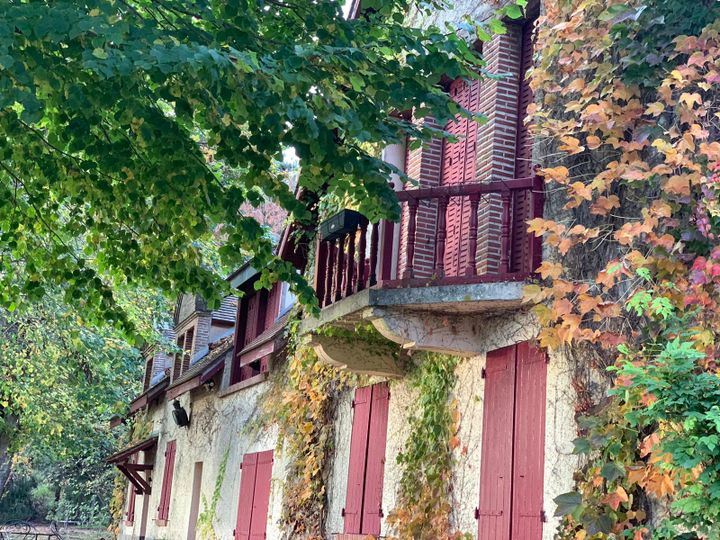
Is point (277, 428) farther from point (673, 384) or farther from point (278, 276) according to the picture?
point (673, 384)

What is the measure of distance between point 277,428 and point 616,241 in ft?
24.0

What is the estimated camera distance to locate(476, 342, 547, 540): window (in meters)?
6.97

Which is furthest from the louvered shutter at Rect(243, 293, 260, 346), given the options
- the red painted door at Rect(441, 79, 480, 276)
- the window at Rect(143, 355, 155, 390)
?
the window at Rect(143, 355, 155, 390)

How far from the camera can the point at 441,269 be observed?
7402 millimetres

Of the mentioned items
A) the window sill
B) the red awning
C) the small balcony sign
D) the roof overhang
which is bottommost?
the red awning

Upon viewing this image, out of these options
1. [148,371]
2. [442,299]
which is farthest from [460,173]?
[148,371]

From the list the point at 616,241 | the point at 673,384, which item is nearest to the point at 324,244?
the point at 616,241

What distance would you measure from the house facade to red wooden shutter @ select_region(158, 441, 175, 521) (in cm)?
567

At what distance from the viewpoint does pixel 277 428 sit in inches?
502

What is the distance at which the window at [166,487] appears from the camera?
18.8m

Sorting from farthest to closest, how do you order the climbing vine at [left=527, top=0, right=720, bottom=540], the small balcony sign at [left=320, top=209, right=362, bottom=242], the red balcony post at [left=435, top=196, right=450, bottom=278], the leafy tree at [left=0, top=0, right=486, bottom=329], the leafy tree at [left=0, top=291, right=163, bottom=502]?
1. the leafy tree at [left=0, top=291, right=163, bottom=502]
2. the small balcony sign at [left=320, top=209, right=362, bottom=242]
3. the red balcony post at [left=435, top=196, right=450, bottom=278]
4. the leafy tree at [left=0, top=0, right=486, bottom=329]
5. the climbing vine at [left=527, top=0, right=720, bottom=540]

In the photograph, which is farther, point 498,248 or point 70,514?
point 70,514

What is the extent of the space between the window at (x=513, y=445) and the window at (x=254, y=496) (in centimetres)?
555

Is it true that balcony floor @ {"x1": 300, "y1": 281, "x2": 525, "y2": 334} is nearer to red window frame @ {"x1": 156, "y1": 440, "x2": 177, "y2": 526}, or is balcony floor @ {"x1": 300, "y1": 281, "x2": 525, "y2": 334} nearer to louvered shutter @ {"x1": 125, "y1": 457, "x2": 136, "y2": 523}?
red window frame @ {"x1": 156, "y1": 440, "x2": 177, "y2": 526}
